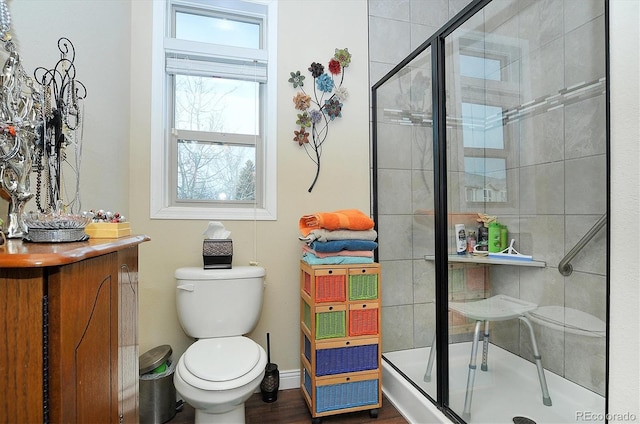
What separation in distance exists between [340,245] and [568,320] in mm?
1026

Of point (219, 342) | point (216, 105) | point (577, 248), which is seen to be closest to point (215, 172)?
point (216, 105)

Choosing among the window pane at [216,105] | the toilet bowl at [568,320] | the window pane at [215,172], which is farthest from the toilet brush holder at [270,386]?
the window pane at [216,105]

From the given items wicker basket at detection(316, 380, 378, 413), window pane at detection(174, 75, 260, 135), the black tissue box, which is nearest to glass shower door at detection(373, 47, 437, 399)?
wicker basket at detection(316, 380, 378, 413)

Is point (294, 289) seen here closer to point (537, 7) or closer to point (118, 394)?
point (118, 394)

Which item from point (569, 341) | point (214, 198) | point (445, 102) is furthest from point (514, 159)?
point (214, 198)

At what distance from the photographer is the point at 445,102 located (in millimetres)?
1696

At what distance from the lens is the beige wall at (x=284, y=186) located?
1907 mm

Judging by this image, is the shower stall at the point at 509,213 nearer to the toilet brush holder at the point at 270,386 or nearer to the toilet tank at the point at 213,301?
the toilet brush holder at the point at 270,386

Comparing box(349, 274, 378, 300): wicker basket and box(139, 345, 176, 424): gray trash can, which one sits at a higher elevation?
box(349, 274, 378, 300): wicker basket

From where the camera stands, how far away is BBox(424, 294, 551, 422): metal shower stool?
1483mm

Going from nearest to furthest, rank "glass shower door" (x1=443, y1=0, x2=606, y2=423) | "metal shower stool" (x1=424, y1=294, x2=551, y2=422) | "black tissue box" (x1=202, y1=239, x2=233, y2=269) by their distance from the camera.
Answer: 1. "glass shower door" (x1=443, y1=0, x2=606, y2=423)
2. "metal shower stool" (x1=424, y1=294, x2=551, y2=422)
3. "black tissue box" (x1=202, y1=239, x2=233, y2=269)

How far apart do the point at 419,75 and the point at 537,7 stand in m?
0.62

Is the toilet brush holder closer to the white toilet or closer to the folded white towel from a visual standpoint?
the white toilet

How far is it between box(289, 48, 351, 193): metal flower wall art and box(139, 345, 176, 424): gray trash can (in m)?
1.31
